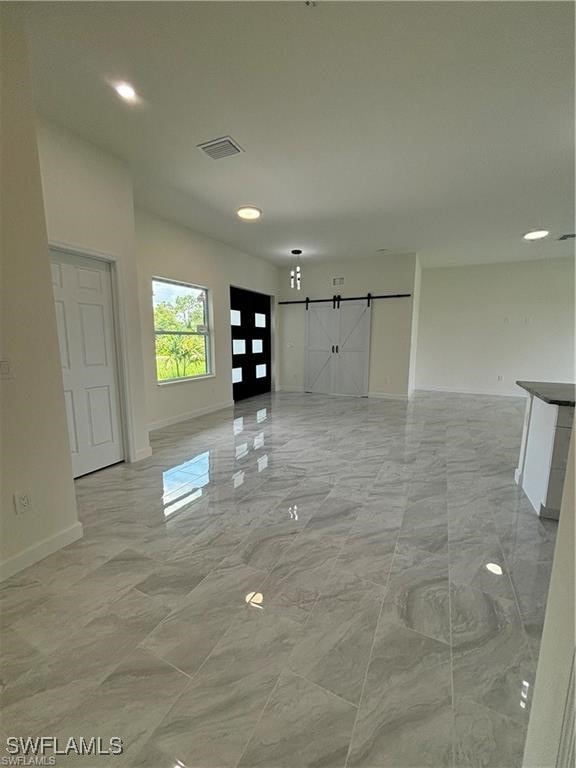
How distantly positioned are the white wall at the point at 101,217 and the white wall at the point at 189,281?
3.18ft

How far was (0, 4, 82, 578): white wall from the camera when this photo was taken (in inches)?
64.0

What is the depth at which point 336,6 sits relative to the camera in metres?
1.54

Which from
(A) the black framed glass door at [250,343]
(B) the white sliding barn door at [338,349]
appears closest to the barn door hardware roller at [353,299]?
(B) the white sliding barn door at [338,349]

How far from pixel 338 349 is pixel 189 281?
3555 mm

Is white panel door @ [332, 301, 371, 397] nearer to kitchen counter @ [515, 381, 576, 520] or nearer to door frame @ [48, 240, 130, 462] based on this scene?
kitchen counter @ [515, 381, 576, 520]

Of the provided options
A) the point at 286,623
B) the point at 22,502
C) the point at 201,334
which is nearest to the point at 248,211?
the point at 201,334

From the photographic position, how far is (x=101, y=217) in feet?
9.43

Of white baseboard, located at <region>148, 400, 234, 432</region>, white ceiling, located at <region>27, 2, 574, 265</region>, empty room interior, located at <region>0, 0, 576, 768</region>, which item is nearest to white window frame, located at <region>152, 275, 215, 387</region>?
empty room interior, located at <region>0, 0, 576, 768</region>

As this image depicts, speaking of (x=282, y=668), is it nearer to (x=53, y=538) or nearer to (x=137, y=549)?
(x=137, y=549)

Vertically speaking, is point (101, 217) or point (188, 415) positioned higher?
point (101, 217)

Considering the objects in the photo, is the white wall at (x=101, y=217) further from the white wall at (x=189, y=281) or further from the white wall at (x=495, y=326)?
the white wall at (x=495, y=326)

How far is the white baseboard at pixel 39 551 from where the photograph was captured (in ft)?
5.64

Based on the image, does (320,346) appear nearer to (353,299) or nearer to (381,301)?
→ (353,299)

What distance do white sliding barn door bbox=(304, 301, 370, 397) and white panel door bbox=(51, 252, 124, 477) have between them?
4.78 m
